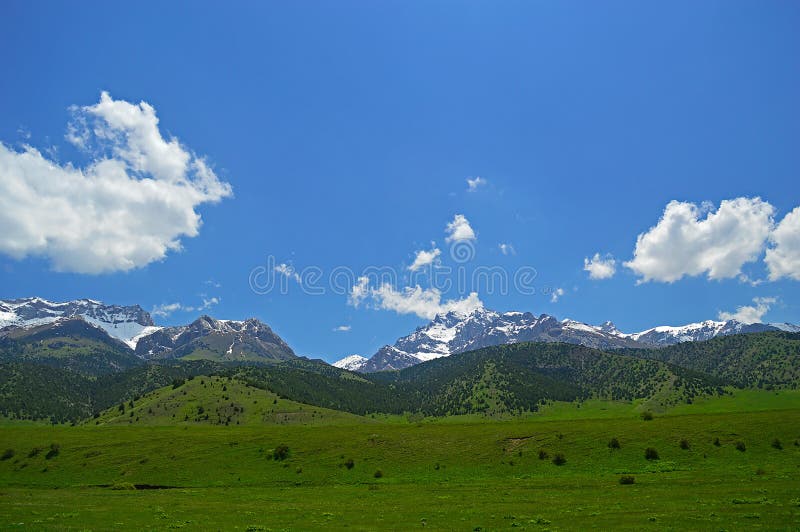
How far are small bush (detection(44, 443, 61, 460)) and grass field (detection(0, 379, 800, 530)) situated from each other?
1.46 ft

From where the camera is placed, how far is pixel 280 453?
83562 millimetres

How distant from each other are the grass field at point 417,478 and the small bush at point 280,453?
2.62ft

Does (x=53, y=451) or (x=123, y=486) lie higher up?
(x=53, y=451)

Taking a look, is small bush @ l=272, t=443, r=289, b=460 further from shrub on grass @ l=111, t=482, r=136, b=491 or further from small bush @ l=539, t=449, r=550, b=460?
small bush @ l=539, t=449, r=550, b=460

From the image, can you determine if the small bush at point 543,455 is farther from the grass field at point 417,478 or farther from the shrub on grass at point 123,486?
the shrub on grass at point 123,486

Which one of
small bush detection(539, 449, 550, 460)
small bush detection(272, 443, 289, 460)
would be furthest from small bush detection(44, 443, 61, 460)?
small bush detection(539, 449, 550, 460)

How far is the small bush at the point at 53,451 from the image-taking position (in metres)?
86.2

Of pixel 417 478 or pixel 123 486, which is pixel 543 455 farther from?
pixel 123 486

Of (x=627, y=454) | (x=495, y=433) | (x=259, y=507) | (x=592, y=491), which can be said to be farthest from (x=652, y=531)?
(x=495, y=433)

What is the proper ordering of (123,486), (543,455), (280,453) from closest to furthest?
(123,486) < (543,455) < (280,453)

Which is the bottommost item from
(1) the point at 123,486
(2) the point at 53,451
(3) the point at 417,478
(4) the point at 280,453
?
(1) the point at 123,486

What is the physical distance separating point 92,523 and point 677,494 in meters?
52.4

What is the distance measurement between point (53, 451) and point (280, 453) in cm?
4274

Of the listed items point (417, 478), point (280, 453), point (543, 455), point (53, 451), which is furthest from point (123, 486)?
point (543, 455)
